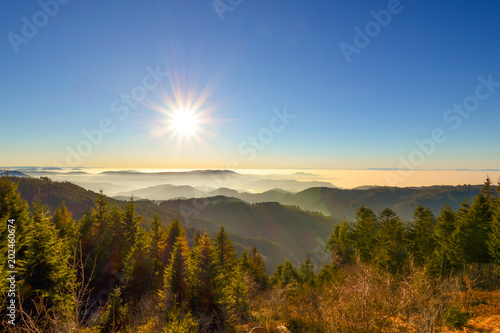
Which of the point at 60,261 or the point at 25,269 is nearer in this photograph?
the point at 25,269

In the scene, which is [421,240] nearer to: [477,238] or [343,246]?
[477,238]

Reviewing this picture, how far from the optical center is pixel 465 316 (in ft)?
32.7

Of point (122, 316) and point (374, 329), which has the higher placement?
point (374, 329)

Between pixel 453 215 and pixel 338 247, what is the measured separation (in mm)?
18187

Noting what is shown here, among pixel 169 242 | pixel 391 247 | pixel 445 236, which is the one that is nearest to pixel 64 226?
pixel 169 242

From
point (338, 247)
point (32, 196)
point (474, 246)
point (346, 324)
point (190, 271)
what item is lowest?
point (32, 196)

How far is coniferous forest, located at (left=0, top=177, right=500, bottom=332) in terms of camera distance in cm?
795

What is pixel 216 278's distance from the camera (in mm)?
19141

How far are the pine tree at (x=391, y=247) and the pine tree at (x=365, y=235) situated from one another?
197cm

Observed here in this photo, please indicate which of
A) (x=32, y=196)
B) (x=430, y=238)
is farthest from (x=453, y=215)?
(x=32, y=196)

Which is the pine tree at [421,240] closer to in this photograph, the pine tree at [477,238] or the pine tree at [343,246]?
the pine tree at [477,238]

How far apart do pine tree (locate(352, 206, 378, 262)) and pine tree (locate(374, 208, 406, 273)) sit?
1973 mm

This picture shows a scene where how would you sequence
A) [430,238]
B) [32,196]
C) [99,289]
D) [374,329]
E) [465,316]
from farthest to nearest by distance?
[32,196]
[430,238]
[99,289]
[465,316]
[374,329]

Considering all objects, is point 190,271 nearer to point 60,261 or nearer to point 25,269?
point 60,261
